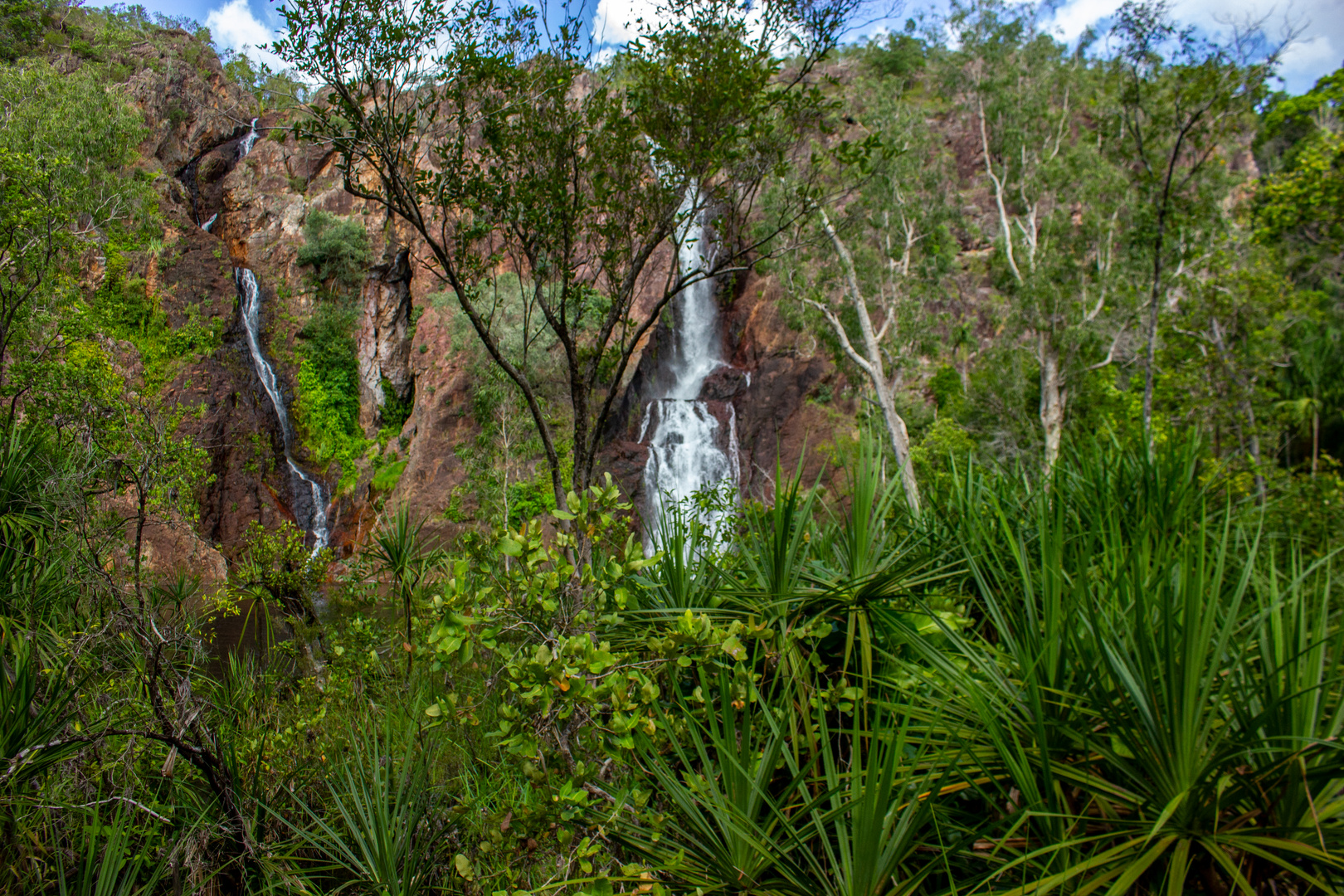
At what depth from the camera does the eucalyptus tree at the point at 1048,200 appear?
1673 centimetres

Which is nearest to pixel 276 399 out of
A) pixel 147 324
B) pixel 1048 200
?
pixel 147 324

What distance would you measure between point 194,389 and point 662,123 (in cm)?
1821

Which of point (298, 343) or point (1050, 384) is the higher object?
point (298, 343)

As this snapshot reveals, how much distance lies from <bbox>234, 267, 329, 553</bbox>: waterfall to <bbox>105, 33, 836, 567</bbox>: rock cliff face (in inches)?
10.7

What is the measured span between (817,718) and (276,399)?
22844 mm

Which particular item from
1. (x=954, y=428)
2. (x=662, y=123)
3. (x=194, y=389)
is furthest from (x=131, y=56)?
(x=954, y=428)

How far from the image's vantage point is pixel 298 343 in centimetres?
2264

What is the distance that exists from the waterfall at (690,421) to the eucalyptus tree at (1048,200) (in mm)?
7854

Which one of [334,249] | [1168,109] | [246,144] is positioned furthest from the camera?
[246,144]

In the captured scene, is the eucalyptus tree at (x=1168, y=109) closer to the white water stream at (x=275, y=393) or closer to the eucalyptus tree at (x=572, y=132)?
the eucalyptus tree at (x=572, y=132)

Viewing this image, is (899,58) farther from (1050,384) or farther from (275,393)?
(275,393)

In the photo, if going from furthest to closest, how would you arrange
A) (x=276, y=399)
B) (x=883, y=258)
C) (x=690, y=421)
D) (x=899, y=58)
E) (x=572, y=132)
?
1. (x=899, y=58)
2. (x=276, y=399)
3. (x=690, y=421)
4. (x=883, y=258)
5. (x=572, y=132)

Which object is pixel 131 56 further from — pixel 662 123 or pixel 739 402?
pixel 662 123

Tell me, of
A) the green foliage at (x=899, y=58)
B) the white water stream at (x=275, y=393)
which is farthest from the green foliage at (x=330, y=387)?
the green foliage at (x=899, y=58)
